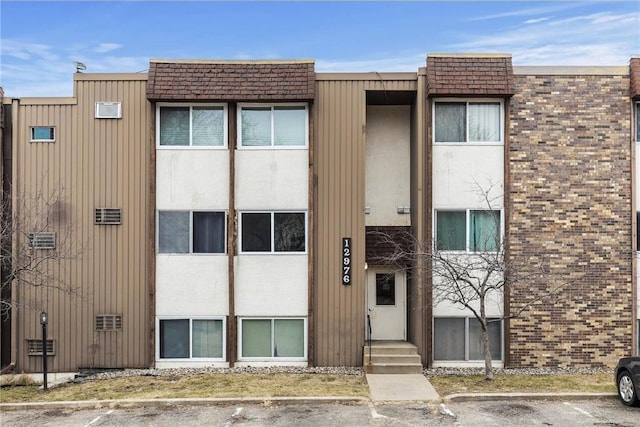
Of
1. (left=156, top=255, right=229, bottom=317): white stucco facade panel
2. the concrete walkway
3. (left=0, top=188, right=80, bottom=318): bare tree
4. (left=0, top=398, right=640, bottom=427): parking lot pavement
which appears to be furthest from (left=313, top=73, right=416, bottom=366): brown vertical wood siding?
(left=0, top=188, right=80, bottom=318): bare tree

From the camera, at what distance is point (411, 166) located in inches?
580

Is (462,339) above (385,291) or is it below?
below

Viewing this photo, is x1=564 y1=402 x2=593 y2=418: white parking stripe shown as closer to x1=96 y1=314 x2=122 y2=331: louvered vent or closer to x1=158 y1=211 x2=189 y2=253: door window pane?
x1=158 y1=211 x2=189 y2=253: door window pane

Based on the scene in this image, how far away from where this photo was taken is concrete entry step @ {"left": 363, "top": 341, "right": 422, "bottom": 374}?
42.5 feet

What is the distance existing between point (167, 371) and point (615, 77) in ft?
42.8

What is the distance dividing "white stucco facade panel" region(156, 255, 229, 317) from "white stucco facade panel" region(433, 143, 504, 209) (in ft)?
18.6

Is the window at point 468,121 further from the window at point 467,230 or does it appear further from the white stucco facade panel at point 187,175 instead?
the white stucco facade panel at point 187,175

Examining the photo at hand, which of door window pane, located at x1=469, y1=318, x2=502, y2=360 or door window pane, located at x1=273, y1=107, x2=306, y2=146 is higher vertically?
door window pane, located at x1=273, y1=107, x2=306, y2=146

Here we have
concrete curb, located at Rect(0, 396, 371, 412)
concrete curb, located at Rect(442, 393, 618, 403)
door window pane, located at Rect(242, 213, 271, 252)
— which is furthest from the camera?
door window pane, located at Rect(242, 213, 271, 252)

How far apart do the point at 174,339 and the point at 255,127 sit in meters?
5.65

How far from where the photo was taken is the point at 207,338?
551 inches

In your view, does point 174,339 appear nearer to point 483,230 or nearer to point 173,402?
point 173,402

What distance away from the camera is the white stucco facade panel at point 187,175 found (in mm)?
13930

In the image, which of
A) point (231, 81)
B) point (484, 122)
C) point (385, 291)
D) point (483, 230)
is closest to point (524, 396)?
point (483, 230)
